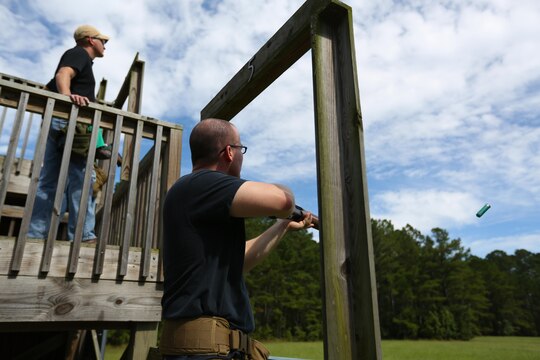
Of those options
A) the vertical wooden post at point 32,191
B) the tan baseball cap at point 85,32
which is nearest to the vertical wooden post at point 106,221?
the vertical wooden post at point 32,191

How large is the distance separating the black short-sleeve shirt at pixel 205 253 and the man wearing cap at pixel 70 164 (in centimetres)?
211

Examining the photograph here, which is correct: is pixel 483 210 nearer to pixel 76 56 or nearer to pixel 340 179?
pixel 340 179

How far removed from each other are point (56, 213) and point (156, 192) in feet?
2.58

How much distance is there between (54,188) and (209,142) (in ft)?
7.44

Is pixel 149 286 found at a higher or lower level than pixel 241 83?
lower

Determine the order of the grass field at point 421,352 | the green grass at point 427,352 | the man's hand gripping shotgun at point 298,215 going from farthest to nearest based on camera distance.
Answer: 1. the green grass at point 427,352
2. the grass field at point 421,352
3. the man's hand gripping shotgun at point 298,215

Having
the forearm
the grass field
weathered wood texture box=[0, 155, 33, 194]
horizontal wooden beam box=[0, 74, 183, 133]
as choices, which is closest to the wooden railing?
horizontal wooden beam box=[0, 74, 183, 133]

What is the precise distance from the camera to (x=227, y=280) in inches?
60.5

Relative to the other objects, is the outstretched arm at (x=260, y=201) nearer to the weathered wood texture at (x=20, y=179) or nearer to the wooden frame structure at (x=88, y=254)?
the wooden frame structure at (x=88, y=254)

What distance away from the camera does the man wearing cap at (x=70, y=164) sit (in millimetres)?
3309

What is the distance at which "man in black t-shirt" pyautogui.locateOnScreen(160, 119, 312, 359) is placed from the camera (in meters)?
1.42

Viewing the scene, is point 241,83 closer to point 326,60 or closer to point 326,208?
point 326,60

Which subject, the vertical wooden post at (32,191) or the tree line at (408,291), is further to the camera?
the tree line at (408,291)

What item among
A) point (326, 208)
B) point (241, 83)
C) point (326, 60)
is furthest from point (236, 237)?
point (241, 83)
